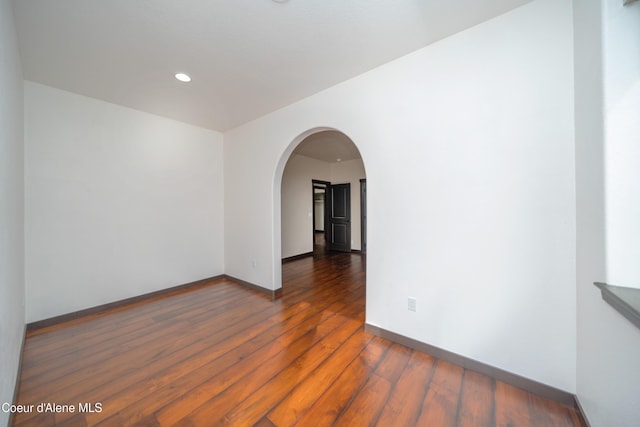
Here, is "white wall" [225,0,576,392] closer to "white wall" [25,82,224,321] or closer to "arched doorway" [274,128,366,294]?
"arched doorway" [274,128,366,294]

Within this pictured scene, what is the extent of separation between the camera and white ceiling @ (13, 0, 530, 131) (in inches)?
58.1

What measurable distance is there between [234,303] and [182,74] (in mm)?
2781

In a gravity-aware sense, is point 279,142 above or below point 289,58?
below

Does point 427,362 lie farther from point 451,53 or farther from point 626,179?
point 451,53

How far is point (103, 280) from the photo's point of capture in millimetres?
2764

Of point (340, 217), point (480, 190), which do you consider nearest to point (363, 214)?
point (340, 217)

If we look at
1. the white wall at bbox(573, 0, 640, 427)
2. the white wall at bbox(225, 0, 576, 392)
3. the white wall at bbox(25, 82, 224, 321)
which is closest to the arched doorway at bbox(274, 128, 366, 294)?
the white wall at bbox(25, 82, 224, 321)

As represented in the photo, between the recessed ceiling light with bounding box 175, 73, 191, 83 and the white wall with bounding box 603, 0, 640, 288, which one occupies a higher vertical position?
the recessed ceiling light with bounding box 175, 73, 191, 83

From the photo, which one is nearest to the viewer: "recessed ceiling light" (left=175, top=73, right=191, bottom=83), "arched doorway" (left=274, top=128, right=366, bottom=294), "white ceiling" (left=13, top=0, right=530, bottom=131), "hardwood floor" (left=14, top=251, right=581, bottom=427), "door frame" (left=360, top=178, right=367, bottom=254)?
"hardwood floor" (left=14, top=251, right=581, bottom=427)

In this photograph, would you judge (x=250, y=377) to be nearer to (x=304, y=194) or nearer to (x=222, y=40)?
(x=222, y=40)

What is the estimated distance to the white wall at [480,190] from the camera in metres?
1.38

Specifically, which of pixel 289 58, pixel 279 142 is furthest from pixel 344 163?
pixel 289 58

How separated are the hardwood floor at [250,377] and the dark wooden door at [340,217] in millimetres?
3675

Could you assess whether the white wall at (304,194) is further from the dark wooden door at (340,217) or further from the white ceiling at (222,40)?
the white ceiling at (222,40)
